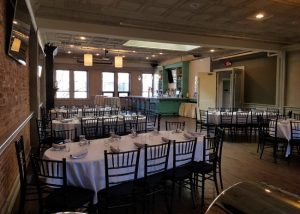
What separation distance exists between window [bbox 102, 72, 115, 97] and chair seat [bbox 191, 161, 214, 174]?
527 inches

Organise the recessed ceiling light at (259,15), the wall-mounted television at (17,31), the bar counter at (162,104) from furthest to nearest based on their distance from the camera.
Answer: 1. the bar counter at (162,104)
2. the recessed ceiling light at (259,15)
3. the wall-mounted television at (17,31)

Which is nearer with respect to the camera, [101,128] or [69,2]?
[69,2]

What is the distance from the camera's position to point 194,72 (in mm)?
13469

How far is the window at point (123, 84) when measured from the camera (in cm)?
1670

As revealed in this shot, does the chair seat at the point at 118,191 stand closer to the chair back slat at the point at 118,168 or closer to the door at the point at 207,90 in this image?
the chair back slat at the point at 118,168

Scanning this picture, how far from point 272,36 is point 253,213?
27.2 feet

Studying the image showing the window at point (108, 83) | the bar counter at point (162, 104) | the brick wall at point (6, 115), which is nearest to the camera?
the brick wall at point (6, 115)

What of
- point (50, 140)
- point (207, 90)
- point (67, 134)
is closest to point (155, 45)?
point (207, 90)

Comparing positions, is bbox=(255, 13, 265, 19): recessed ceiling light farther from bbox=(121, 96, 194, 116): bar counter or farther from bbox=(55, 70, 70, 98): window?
bbox=(55, 70, 70, 98): window

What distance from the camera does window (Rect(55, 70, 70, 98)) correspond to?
1520 cm

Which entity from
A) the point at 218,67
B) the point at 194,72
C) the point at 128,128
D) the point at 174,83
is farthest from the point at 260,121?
the point at 174,83

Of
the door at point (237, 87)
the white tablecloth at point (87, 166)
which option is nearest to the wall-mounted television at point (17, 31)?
the white tablecloth at point (87, 166)

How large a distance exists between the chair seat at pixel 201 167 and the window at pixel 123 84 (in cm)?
1361

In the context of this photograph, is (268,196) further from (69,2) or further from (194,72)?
(194,72)
